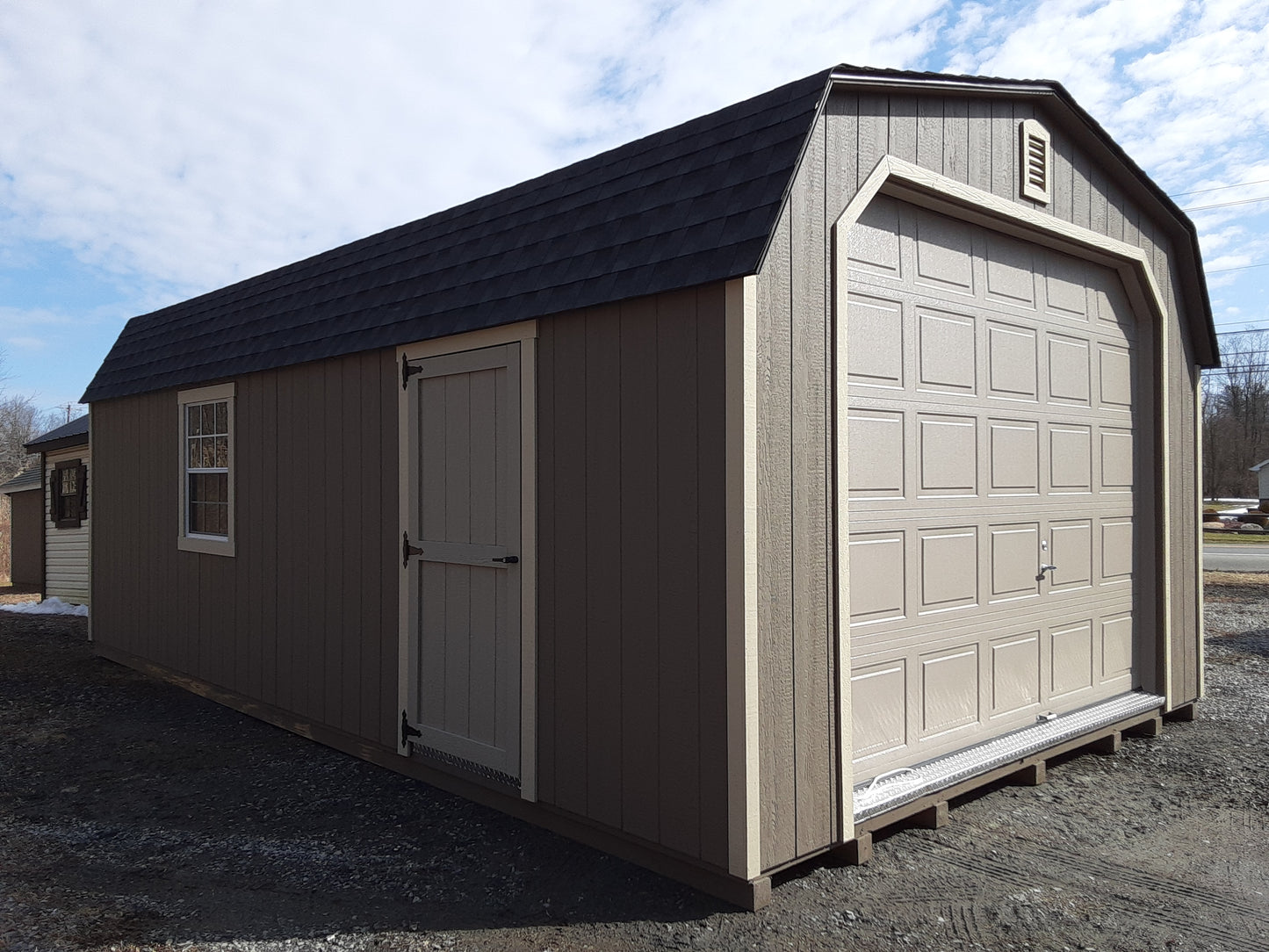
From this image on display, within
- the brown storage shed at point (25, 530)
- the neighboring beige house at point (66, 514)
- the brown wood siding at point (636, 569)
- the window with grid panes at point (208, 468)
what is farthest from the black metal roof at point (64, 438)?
the brown wood siding at point (636, 569)

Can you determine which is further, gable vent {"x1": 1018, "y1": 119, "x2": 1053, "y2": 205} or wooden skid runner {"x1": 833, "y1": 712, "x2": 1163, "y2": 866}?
gable vent {"x1": 1018, "y1": 119, "x2": 1053, "y2": 205}

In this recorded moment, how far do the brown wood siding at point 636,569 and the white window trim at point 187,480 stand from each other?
3.36 metres

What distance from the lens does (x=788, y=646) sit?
3.28 metres

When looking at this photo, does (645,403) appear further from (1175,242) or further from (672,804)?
(1175,242)

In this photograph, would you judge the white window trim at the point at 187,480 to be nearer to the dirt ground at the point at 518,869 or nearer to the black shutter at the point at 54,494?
the dirt ground at the point at 518,869

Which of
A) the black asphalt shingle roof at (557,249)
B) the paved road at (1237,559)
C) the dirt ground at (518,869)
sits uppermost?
the black asphalt shingle roof at (557,249)

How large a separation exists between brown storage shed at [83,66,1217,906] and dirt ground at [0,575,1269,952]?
0.65 feet

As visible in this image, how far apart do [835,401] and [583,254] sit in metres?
1.27

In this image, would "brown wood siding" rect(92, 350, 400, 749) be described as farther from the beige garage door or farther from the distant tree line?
the distant tree line

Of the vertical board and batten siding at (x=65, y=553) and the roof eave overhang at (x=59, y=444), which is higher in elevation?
the roof eave overhang at (x=59, y=444)

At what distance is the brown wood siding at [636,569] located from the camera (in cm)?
324

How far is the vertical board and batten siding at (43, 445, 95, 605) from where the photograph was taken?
1275cm

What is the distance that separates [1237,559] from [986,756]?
650 inches

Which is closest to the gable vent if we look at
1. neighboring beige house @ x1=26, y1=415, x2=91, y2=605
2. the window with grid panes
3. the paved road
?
the window with grid panes
